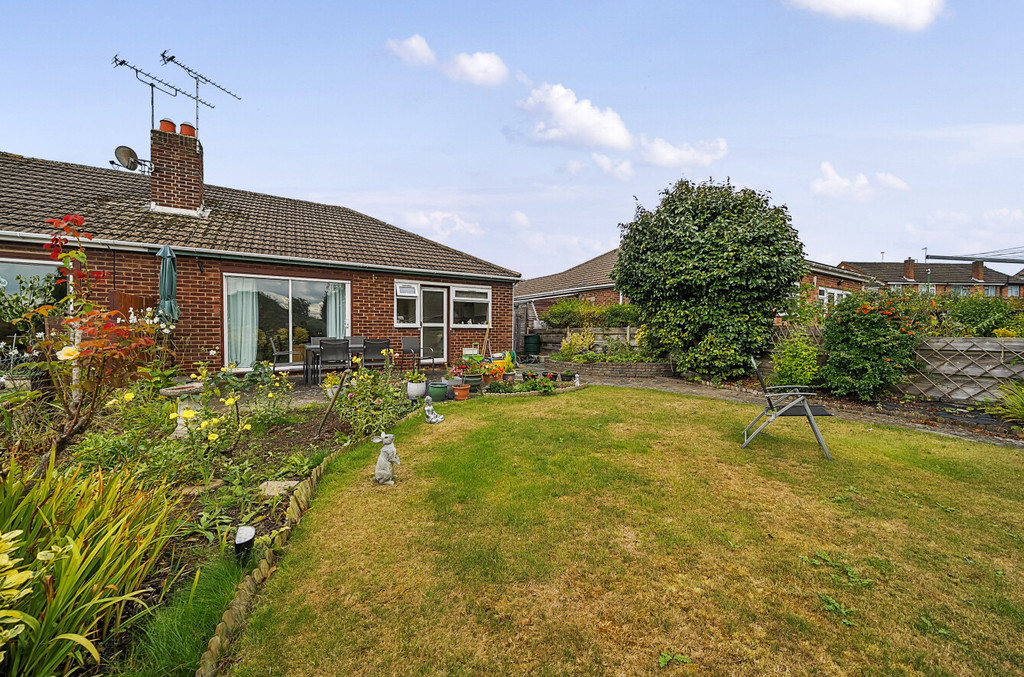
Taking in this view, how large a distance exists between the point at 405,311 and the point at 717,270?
7.90 metres

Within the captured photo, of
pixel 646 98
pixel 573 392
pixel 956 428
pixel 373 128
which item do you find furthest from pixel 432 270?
pixel 956 428

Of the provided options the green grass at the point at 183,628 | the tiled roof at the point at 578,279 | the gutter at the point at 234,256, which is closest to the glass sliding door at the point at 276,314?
the gutter at the point at 234,256

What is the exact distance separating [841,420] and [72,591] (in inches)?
327

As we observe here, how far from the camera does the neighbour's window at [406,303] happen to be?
11.0m

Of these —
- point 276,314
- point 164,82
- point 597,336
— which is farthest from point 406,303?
point 164,82

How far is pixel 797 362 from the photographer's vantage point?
817 cm

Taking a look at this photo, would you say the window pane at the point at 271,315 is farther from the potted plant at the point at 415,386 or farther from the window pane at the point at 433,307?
the potted plant at the point at 415,386

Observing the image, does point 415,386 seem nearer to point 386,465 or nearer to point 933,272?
point 386,465

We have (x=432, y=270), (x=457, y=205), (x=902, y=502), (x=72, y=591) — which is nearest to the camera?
(x=72, y=591)

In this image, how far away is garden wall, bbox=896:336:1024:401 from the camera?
6691 mm

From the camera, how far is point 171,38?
10.3m

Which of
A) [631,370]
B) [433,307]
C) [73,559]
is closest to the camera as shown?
[73,559]

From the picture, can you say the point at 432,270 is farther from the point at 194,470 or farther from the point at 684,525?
the point at 684,525

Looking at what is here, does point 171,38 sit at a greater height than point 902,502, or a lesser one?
greater
